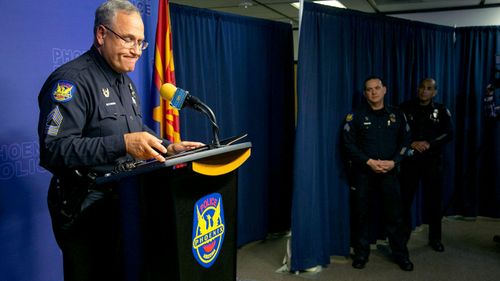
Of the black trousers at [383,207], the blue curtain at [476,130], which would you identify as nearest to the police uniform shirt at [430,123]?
the black trousers at [383,207]

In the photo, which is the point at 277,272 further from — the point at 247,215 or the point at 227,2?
the point at 227,2

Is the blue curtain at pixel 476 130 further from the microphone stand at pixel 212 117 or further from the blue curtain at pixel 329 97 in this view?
the microphone stand at pixel 212 117

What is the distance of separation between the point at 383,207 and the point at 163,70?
1964 mm

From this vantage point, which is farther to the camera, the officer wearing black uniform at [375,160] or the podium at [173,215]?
the officer wearing black uniform at [375,160]

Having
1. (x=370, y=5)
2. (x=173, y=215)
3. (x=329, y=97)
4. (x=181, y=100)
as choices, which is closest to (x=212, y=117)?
(x=181, y=100)

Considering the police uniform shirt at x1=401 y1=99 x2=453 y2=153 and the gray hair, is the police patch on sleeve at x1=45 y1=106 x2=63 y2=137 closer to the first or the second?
the gray hair

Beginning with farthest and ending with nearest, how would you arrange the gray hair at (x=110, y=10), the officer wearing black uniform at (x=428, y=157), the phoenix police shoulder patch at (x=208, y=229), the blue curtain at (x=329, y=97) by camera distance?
the officer wearing black uniform at (x=428, y=157)
the blue curtain at (x=329, y=97)
the gray hair at (x=110, y=10)
the phoenix police shoulder patch at (x=208, y=229)

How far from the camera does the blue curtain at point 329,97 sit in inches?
135

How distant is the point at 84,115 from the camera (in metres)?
1.56

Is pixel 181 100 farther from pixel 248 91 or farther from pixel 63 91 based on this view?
pixel 248 91

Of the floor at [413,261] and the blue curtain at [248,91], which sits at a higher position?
the blue curtain at [248,91]

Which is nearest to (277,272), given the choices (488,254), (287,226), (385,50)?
(287,226)

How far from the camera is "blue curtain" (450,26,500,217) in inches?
199

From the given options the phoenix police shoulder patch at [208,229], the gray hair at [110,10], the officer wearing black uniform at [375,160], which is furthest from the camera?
the officer wearing black uniform at [375,160]
